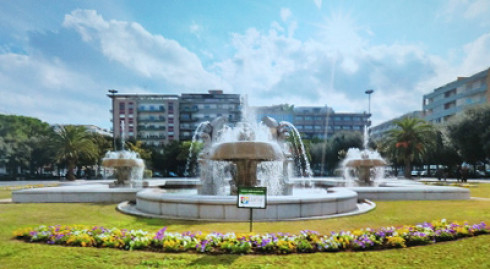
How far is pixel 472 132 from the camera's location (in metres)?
36.8

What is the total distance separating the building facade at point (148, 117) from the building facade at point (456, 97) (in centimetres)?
6817

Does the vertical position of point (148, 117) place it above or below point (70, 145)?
above

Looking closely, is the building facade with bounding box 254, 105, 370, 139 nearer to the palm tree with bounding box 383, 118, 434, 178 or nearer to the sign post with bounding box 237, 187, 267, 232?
the palm tree with bounding box 383, 118, 434, 178

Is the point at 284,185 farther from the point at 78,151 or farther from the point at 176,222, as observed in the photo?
the point at 78,151

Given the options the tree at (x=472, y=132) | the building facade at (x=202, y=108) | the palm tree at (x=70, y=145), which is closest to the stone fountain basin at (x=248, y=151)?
the palm tree at (x=70, y=145)

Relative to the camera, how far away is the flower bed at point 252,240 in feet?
19.5

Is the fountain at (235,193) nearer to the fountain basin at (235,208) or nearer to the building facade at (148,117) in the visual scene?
the fountain basin at (235,208)

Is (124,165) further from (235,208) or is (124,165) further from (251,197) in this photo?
(251,197)

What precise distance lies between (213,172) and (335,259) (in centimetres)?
1142

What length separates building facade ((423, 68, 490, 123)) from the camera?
59.0 meters

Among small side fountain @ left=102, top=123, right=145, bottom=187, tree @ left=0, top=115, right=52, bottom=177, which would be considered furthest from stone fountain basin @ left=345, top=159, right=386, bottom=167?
tree @ left=0, top=115, right=52, bottom=177

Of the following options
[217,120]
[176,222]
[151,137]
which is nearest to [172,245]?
[176,222]

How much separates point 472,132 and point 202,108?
221ft

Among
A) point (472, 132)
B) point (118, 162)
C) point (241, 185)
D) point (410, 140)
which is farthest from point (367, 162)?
point (472, 132)
